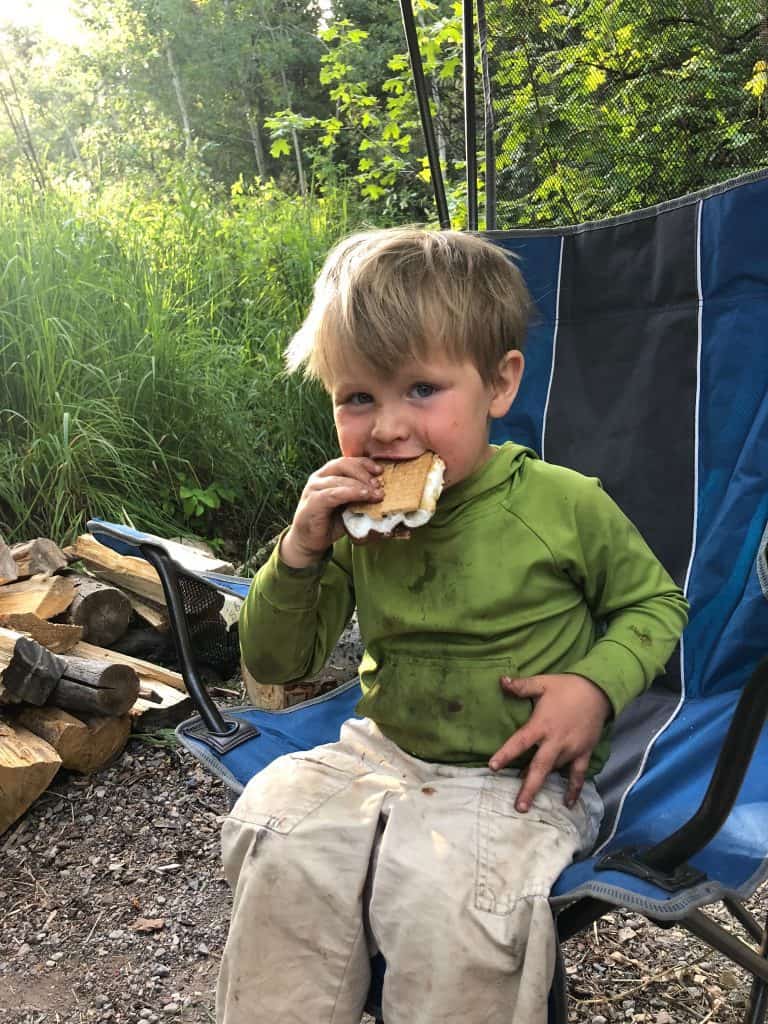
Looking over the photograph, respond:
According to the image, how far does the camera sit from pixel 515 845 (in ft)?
3.33

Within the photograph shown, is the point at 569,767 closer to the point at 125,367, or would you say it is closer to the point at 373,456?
the point at 373,456

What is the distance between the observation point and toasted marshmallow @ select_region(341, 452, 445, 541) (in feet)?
3.48

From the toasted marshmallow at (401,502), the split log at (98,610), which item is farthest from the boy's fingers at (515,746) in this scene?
the split log at (98,610)

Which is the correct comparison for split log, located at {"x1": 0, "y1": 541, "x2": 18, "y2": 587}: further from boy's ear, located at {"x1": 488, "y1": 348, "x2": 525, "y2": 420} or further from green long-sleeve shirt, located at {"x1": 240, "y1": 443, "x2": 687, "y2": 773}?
boy's ear, located at {"x1": 488, "y1": 348, "x2": 525, "y2": 420}

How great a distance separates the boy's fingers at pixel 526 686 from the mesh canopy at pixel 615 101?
4.31 ft

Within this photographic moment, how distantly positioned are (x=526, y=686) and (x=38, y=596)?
1614 mm

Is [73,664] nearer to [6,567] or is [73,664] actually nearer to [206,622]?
[6,567]

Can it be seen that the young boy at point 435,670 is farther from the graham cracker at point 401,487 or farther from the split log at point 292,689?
the split log at point 292,689

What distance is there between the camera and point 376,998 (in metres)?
1.06

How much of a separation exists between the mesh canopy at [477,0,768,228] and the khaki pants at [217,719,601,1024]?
4.58 ft

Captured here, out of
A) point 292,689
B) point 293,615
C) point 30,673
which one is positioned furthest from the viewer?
point 292,689

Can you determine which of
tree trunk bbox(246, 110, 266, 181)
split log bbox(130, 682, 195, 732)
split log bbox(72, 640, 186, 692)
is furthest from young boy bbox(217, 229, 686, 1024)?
tree trunk bbox(246, 110, 266, 181)

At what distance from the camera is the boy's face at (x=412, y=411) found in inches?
44.6

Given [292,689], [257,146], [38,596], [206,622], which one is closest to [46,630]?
[38,596]
